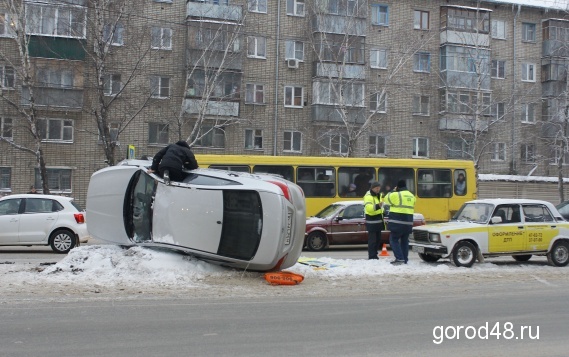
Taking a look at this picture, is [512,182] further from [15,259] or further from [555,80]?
[15,259]

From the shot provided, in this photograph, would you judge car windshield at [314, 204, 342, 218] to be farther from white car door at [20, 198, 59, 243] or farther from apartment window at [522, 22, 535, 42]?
apartment window at [522, 22, 535, 42]

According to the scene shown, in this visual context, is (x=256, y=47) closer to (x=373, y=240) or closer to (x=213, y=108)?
(x=213, y=108)

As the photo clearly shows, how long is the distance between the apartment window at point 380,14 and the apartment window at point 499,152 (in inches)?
437

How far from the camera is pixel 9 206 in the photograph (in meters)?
16.8

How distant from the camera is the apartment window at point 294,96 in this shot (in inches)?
1556

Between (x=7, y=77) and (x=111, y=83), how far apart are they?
524 centimetres

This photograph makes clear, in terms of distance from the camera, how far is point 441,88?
134 ft

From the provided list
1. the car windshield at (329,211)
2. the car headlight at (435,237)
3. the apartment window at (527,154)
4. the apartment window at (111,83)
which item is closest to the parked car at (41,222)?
the car windshield at (329,211)

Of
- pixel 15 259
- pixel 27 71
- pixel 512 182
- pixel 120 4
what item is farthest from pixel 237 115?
pixel 15 259

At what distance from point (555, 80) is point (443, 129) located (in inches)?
381

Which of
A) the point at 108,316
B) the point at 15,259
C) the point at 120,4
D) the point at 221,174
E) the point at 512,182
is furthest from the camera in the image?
the point at 512,182

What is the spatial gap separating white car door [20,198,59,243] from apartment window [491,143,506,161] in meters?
32.8

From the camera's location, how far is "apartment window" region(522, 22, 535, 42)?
147ft

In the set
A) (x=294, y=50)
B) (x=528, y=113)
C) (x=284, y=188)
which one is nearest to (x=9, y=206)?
(x=284, y=188)
